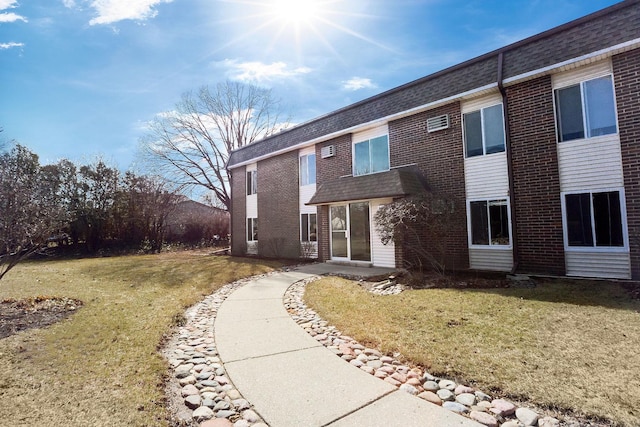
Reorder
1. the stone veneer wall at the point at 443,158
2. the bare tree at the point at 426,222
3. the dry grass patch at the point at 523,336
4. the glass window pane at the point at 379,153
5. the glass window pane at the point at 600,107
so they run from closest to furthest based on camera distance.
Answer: the dry grass patch at the point at 523,336
the glass window pane at the point at 600,107
the bare tree at the point at 426,222
the stone veneer wall at the point at 443,158
the glass window pane at the point at 379,153

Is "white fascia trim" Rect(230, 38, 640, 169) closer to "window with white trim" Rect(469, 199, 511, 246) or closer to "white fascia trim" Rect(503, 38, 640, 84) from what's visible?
"white fascia trim" Rect(503, 38, 640, 84)

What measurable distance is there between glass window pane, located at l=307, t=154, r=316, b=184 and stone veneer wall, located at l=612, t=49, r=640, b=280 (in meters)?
10.3

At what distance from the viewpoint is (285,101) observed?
2894 centimetres

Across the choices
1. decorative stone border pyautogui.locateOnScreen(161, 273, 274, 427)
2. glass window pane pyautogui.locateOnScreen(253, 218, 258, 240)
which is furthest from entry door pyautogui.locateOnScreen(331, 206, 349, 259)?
decorative stone border pyautogui.locateOnScreen(161, 273, 274, 427)

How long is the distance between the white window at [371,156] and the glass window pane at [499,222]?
153 inches

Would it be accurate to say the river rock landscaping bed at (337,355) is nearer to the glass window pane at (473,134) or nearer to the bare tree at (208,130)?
the glass window pane at (473,134)

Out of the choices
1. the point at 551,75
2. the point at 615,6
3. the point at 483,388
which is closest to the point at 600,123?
the point at 551,75

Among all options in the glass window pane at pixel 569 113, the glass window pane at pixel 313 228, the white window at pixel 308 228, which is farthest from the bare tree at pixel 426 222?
the white window at pixel 308 228

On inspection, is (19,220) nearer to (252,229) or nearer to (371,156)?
(371,156)

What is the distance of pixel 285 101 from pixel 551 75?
23554 millimetres

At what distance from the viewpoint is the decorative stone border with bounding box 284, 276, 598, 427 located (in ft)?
8.36

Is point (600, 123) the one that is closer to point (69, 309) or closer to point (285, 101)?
point (69, 309)

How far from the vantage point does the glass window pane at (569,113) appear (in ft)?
26.4

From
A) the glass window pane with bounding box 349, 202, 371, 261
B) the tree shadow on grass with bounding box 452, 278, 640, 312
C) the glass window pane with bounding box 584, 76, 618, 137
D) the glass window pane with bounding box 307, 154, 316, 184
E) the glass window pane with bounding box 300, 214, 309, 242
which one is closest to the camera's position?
the tree shadow on grass with bounding box 452, 278, 640, 312
